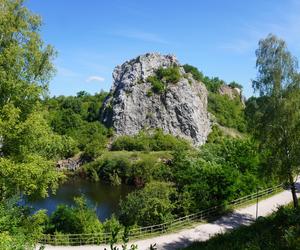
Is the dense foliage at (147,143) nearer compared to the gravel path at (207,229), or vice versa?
the gravel path at (207,229)

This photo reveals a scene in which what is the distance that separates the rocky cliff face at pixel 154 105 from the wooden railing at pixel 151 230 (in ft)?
162

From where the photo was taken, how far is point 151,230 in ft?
80.9

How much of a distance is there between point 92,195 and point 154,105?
122 feet

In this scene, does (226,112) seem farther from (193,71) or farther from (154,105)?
(154,105)

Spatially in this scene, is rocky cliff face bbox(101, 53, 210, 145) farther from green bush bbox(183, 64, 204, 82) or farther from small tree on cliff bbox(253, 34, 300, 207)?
small tree on cliff bbox(253, 34, 300, 207)

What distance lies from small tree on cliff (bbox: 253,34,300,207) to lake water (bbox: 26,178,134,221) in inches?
776

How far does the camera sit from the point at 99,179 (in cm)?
6059

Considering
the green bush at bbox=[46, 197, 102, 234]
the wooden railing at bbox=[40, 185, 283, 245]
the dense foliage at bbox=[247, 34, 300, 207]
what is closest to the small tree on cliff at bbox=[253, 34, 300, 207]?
the dense foliage at bbox=[247, 34, 300, 207]

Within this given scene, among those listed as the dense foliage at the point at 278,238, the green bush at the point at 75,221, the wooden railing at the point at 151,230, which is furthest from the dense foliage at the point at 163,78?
the dense foliage at the point at 278,238

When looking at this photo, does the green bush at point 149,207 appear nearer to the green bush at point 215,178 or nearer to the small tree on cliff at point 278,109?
the green bush at point 215,178

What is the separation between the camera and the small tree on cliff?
22.4 m

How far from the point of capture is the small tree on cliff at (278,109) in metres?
22.4

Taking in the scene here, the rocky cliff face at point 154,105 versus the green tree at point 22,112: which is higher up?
the rocky cliff face at point 154,105

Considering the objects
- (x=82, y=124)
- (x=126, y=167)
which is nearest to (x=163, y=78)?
(x=82, y=124)
